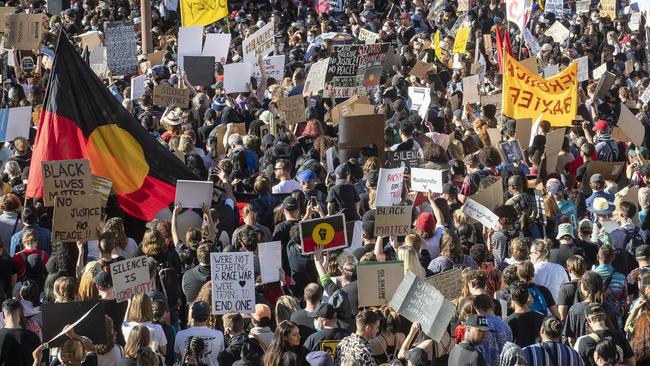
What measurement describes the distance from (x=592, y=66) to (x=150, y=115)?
33.7 ft

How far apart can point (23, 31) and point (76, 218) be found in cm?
930

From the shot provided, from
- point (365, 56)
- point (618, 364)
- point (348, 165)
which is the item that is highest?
point (365, 56)

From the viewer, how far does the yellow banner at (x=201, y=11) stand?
21359mm

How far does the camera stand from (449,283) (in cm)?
898

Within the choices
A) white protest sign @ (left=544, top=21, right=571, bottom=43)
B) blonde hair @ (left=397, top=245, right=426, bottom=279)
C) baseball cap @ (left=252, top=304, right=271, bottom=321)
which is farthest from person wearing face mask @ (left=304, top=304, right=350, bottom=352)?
white protest sign @ (left=544, top=21, right=571, bottom=43)

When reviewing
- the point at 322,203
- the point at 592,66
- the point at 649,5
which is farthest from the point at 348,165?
the point at 649,5

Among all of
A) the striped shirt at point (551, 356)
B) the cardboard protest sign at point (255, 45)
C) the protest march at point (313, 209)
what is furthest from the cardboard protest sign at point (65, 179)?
the cardboard protest sign at point (255, 45)

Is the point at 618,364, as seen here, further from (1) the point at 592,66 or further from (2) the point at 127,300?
(1) the point at 592,66

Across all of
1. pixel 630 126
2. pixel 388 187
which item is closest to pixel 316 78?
pixel 630 126

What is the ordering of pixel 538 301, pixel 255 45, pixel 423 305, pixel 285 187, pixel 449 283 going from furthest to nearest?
pixel 255 45, pixel 285 187, pixel 538 301, pixel 449 283, pixel 423 305

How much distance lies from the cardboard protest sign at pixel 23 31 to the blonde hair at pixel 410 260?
35.8 ft

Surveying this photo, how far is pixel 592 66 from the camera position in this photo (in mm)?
23422

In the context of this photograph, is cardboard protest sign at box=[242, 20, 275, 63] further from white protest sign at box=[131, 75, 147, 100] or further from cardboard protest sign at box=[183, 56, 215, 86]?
white protest sign at box=[131, 75, 147, 100]

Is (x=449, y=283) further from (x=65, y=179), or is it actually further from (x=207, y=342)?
(x=65, y=179)
